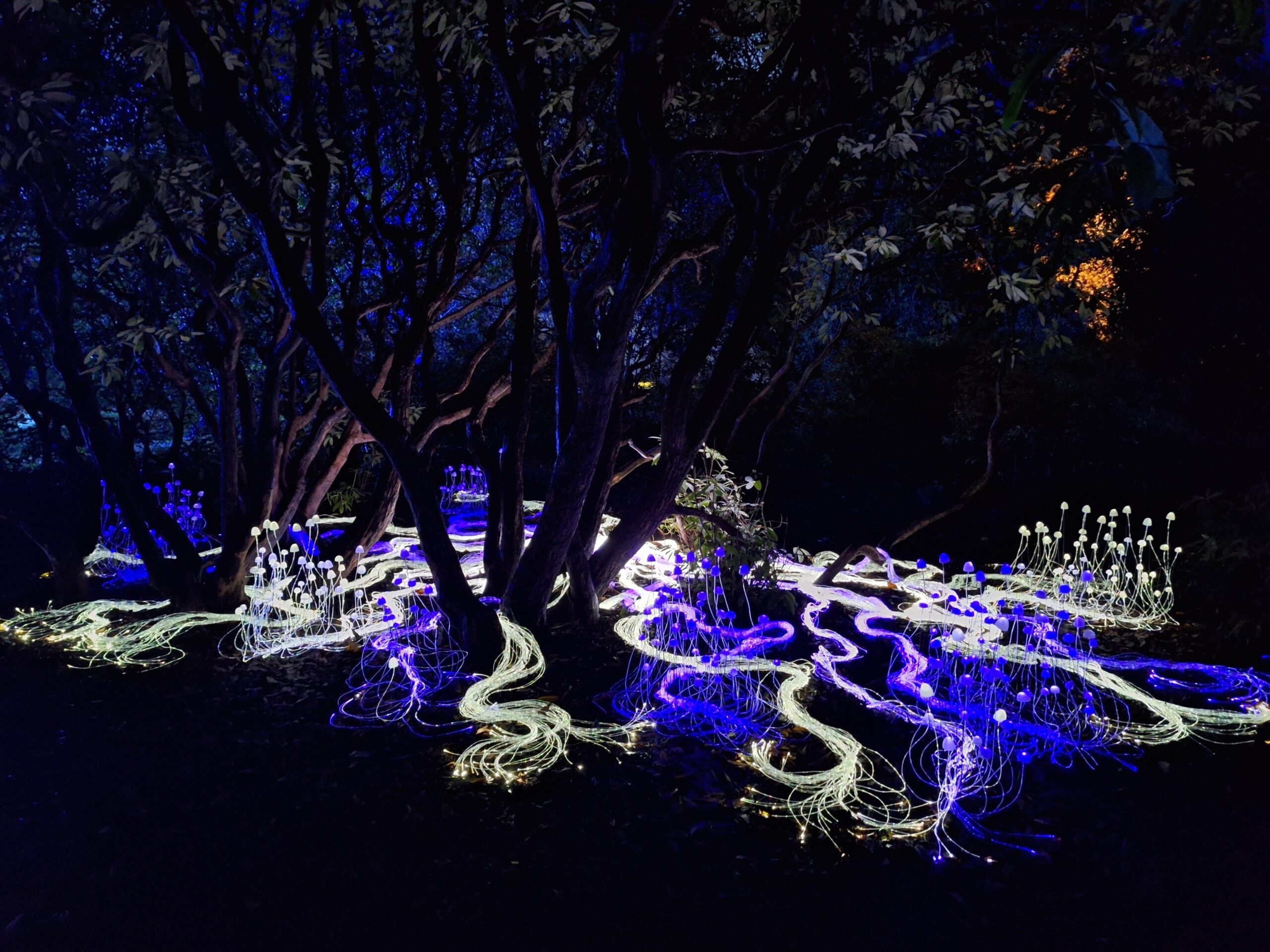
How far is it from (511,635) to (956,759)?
11.3 feet

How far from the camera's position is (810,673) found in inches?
251

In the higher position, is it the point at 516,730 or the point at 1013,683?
the point at 1013,683

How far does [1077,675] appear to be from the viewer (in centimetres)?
629

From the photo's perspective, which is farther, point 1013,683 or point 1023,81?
point 1013,683

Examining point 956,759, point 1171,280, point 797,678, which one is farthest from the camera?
point 1171,280

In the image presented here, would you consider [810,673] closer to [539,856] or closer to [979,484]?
[539,856]

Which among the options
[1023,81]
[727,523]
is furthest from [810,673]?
[1023,81]

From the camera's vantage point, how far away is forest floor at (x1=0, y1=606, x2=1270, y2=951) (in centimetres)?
330

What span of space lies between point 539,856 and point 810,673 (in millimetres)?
3154

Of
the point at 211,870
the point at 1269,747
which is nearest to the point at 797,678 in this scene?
the point at 1269,747

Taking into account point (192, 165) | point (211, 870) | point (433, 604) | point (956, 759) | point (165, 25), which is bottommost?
point (211, 870)

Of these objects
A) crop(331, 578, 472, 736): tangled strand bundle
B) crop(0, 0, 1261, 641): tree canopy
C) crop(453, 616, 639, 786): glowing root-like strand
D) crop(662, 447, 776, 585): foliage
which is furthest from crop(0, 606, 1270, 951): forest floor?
crop(662, 447, 776, 585): foliage

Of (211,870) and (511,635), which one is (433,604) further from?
(211,870)

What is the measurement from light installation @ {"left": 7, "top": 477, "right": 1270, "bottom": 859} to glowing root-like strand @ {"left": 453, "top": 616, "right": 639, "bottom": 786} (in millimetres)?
16
